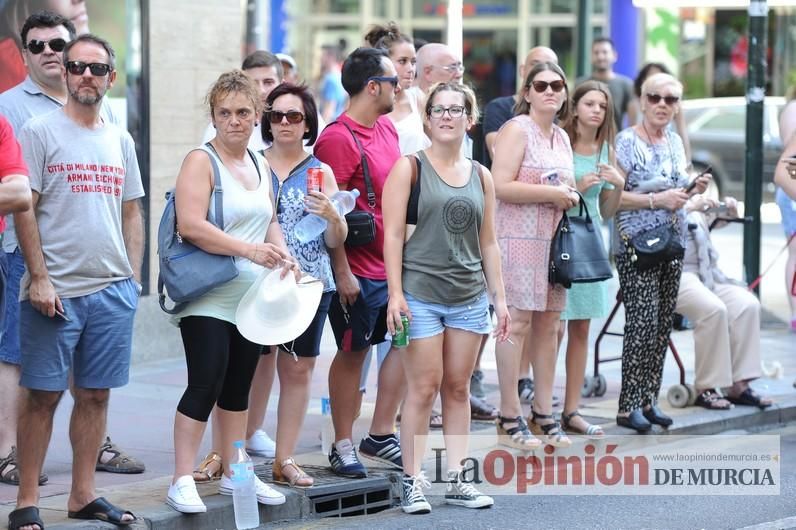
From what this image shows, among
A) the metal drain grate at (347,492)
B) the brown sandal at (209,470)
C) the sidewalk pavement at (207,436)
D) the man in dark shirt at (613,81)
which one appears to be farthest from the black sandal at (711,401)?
the man in dark shirt at (613,81)

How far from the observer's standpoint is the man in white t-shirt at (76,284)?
19.6 feet

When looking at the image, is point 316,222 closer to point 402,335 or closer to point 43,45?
point 402,335

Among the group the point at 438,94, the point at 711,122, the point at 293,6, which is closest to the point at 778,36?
Answer: the point at 711,122

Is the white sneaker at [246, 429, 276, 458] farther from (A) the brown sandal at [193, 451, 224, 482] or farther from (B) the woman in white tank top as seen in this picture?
(B) the woman in white tank top

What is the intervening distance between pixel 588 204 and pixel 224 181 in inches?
103

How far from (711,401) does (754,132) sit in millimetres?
3685

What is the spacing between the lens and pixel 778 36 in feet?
98.8

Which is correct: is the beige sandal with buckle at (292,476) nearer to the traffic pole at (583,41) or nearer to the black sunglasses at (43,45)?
the black sunglasses at (43,45)

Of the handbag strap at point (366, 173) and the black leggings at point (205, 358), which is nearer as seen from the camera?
the black leggings at point (205, 358)

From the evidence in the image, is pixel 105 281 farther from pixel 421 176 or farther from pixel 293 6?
pixel 293 6

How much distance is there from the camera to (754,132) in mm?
12172

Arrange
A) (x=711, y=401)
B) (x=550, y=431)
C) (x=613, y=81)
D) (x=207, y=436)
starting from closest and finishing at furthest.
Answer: (x=550, y=431) < (x=207, y=436) < (x=711, y=401) < (x=613, y=81)

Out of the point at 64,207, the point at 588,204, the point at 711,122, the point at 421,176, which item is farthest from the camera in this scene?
the point at 711,122

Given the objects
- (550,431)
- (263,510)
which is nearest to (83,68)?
(263,510)
